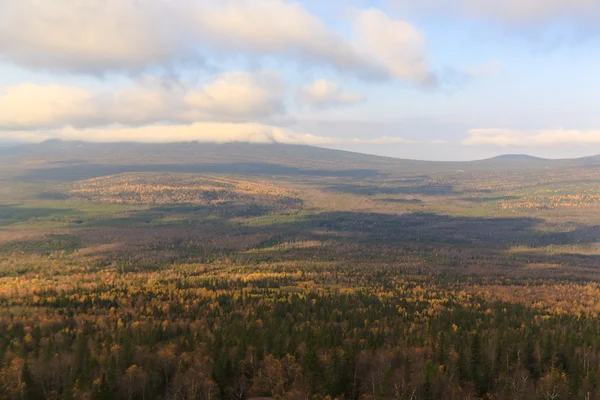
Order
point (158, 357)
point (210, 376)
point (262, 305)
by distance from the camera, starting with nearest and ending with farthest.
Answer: point (210, 376) → point (158, 357) → point (262, 305)

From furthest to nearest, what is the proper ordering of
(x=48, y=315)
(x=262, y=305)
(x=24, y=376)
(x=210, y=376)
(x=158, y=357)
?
1. (x=262, y=305)
2. (x=48, y=315)
3. (x=158, y=357)
4. (x=210, y=376)
5. (x=24, y=376)

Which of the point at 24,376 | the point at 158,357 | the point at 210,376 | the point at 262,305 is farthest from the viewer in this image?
the point at 262,305

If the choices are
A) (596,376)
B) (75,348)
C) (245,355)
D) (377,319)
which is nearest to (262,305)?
(377,319)

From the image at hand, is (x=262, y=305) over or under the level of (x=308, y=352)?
under

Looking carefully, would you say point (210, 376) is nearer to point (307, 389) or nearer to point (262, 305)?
point (307, 389)

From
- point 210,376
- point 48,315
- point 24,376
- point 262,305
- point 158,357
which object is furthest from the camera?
point 262,305

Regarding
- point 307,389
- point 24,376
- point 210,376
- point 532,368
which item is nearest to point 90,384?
point 24,376

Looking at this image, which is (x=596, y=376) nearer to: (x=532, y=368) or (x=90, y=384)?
(x=532, y=368)

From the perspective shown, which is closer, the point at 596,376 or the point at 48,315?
the point at 596,376

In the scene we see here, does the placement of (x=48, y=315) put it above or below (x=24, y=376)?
below
